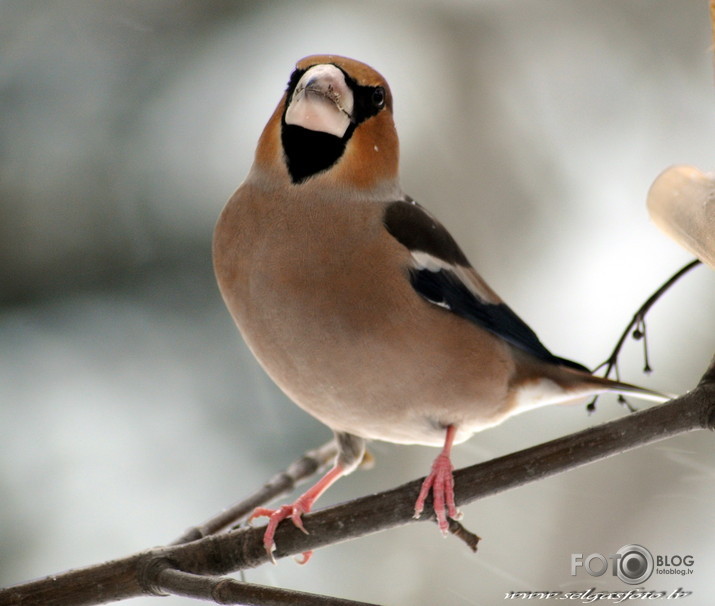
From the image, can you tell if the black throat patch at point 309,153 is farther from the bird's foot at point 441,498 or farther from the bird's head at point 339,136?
the bird's foot at point 441,498

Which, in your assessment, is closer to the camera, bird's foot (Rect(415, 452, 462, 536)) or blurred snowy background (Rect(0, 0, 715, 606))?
bird's foot (Rect(415, 452, 462, 536))

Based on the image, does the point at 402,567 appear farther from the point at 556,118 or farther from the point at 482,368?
the point at 556,118

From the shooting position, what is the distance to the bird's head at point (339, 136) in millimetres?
1205

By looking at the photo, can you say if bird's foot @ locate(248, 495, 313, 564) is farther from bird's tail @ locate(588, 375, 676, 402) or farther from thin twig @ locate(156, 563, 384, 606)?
bird's tail @ locate(588, 375, 676, 402)

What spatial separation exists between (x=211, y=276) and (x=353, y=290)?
0.84m

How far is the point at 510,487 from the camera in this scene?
3.54 ft

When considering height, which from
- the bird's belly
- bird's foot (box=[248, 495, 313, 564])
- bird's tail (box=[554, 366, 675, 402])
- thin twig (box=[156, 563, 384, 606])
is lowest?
thin twig (box=[156, 563, 384, 606])

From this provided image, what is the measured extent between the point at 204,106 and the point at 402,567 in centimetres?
114

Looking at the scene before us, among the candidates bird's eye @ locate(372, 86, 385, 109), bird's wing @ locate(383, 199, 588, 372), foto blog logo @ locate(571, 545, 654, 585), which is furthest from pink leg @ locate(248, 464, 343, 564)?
bird's eye @ locate(372, 86, 385, 109)

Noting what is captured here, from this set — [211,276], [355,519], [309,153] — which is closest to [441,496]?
[355,519]

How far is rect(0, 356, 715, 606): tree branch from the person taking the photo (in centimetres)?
107

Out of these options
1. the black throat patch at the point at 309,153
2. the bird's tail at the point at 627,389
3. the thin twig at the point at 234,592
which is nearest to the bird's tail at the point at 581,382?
the bird's tail at the point at 627,389

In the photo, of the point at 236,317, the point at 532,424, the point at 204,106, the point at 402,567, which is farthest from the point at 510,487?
the point at 204,106

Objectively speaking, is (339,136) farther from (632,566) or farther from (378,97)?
(632,566)
